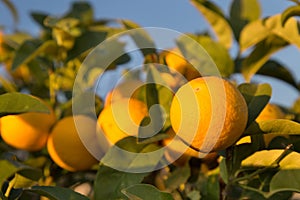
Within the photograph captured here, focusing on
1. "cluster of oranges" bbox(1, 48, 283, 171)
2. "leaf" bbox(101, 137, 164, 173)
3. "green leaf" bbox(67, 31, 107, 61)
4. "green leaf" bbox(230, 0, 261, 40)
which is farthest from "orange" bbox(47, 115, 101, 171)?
"green leaf" bbox(230, 0, 261, 40)

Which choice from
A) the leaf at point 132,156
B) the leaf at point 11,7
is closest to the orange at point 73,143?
the leaf at point 132,156

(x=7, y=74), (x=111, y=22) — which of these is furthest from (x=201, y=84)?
(x=7, y=74)

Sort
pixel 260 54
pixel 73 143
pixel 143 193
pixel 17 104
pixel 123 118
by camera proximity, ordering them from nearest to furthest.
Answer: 1. pixel 143 193
2. pixel 17 104
3. pixel 123 118
4. pixel 73 143
5. pixel 260 54

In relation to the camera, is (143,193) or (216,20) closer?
(143,193)

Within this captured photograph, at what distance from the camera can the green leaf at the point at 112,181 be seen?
724mm

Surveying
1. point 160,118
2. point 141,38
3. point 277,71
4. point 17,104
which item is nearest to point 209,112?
point 160,118

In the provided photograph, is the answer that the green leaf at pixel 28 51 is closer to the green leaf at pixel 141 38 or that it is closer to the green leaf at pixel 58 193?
the green leaf at pixel 141 38

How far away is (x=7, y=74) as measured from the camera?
5.52 feet

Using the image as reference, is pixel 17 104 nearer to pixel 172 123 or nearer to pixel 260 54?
pixel 172 123

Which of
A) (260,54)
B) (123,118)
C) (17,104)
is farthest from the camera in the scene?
(260,54)

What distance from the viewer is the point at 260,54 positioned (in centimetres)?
105

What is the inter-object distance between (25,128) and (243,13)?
0.64 m

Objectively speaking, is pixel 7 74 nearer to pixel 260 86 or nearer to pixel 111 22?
pixel 111 22

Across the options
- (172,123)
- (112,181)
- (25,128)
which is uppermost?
(172,123)
